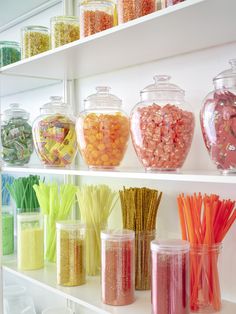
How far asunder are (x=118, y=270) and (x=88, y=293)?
7.2 inches

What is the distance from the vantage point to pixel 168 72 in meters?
1.42

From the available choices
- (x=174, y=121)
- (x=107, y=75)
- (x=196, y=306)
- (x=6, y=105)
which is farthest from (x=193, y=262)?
(x=6, y=105)

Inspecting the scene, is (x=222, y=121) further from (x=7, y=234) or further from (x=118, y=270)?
(x=7, y=234)

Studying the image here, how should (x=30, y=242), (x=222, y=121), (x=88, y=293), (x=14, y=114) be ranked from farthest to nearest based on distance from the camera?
1. (x=14, y=114)
2. (x=30, y=242)
3. (x=88, y=293)
4. (x=222, y=121)

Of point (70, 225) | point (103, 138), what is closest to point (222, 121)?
point (103, 138)

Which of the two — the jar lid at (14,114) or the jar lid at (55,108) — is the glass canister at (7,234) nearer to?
the jar lid at (14,114)

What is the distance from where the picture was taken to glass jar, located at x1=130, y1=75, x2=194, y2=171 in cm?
110

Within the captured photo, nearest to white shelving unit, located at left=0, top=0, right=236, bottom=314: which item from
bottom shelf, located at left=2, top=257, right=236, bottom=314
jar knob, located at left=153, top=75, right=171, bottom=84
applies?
bottom shelf, located at left=2, top=257, right=236, bottom=314

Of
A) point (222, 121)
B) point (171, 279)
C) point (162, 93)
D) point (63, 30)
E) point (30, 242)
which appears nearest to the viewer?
point (222, 121)

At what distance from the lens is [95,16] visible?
1.28 metres

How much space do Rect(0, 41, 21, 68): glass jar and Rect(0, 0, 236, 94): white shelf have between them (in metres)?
0.06

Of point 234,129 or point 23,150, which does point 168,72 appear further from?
point 23,150

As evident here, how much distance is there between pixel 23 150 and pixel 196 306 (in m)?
0.91

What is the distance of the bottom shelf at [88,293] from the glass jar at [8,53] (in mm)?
804
